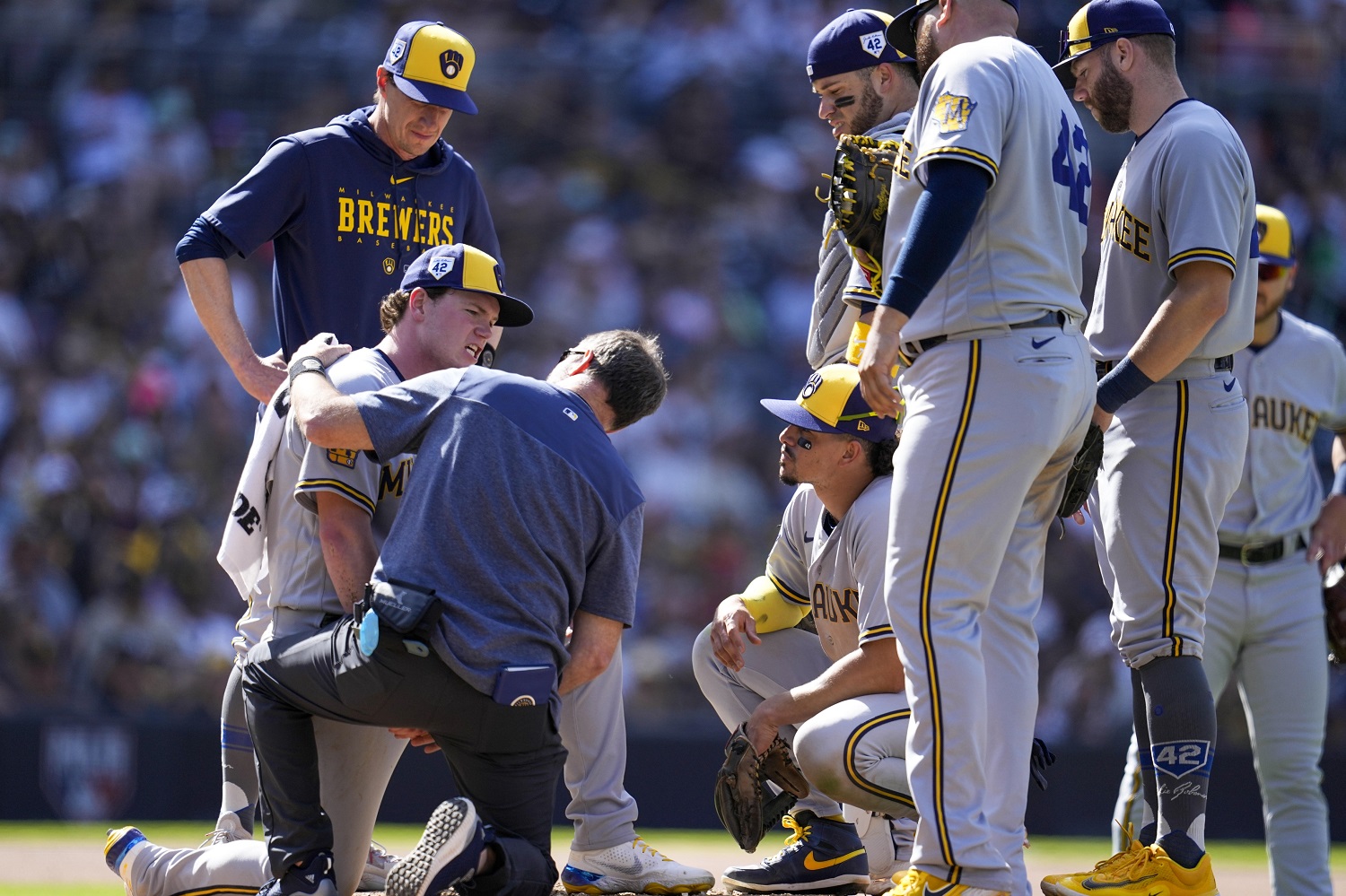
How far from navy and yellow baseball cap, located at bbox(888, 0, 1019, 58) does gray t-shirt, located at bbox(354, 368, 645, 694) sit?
4.58 feet

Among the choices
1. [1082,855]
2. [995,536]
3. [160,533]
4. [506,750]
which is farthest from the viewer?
[160,533]

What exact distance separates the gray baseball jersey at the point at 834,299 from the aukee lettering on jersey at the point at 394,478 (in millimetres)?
1329

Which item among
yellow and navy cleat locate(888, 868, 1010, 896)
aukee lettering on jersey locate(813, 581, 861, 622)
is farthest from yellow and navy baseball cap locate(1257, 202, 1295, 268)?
yellow and navy cleat locate(888, 868, 1010, 896)

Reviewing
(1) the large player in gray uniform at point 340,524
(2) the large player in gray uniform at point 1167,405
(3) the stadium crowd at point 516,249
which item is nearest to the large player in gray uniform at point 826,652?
(2) the large player in gray uniform at point 1167,405

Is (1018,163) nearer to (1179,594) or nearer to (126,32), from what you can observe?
(1179,594)

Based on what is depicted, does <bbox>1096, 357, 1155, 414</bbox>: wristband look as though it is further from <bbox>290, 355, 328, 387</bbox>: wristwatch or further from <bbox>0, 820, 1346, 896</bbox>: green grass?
<bbox>0, 820, 1346, 896</bbox>: green grass

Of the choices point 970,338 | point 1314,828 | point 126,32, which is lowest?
point 1314,828

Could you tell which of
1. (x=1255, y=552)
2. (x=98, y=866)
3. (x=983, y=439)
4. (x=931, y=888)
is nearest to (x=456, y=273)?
(x=983, y=439)

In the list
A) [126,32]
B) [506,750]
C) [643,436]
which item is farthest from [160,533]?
[506,750]

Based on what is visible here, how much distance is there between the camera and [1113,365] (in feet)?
12.8

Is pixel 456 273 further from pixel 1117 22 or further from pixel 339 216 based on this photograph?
pixel 1117 22

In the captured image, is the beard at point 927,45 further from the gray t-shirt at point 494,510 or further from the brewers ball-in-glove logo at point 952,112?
the gray t-shirt at point 494,510

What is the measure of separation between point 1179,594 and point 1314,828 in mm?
1606

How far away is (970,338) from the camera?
3.28 m
